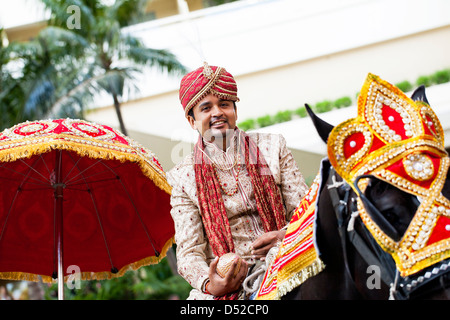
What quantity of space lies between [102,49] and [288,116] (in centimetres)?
482

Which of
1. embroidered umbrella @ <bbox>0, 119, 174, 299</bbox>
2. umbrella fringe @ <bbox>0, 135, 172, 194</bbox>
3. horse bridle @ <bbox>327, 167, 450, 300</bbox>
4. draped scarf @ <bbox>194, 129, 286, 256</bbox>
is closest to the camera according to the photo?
horse bridle @ <bbox>327, 167, 450, 300</bbox>

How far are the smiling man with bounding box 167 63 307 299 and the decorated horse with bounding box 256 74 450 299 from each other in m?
0.79

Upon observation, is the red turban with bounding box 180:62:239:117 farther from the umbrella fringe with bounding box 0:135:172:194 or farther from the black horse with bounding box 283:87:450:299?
the black horse with bounding box 283:87:450:299

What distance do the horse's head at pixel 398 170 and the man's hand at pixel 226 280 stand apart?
84 cm

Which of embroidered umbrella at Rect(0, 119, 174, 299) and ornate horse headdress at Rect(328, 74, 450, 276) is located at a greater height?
embroidered umbrella at Rect(0, 119, 174, 299)

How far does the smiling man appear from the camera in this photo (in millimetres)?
2898

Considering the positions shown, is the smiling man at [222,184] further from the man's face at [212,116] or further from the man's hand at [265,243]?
the man's hand at [265,243]

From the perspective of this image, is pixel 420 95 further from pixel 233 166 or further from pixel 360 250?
pixel 233 166

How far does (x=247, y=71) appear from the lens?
13.8m

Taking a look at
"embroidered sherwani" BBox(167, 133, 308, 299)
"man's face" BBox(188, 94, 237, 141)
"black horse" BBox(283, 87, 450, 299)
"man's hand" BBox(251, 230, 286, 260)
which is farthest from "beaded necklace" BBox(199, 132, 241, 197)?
"black horse" BBox(283, 87, 450, 299)

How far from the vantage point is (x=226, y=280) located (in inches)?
99.1

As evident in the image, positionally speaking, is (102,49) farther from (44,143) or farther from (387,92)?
(387,92)

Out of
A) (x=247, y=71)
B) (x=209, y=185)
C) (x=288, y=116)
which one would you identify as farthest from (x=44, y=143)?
(x=247, y=71)
